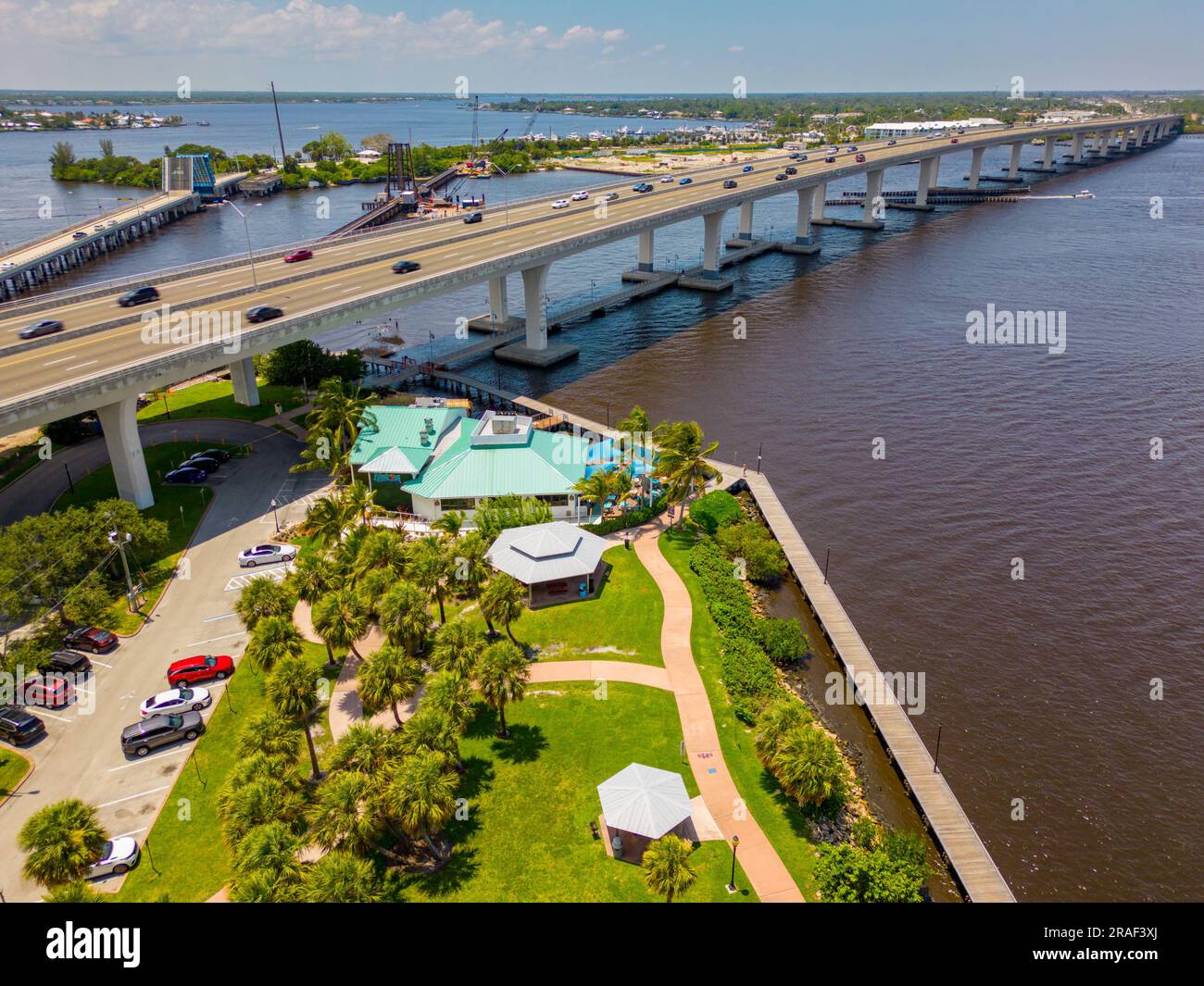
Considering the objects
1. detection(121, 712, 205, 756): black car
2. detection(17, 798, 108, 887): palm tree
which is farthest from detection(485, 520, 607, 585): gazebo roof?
detection(17, 798, 108, 887): palm tree

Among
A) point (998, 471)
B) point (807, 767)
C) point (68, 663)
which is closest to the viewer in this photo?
point (807, 767)

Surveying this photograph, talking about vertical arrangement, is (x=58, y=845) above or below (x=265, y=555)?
below

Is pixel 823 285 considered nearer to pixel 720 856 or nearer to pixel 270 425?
pixel 270 425

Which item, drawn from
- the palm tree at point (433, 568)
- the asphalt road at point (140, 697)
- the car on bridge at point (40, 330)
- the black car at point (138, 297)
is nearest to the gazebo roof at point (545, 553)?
the palm tree at point (433, 568)

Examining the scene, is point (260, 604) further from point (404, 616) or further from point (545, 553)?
point (545, 553)

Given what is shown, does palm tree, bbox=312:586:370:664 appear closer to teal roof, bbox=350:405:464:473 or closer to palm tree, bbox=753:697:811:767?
teal roof, bbox=350:405:464:473

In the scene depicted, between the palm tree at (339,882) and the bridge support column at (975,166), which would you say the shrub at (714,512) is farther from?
the bridge support column at (975,166)

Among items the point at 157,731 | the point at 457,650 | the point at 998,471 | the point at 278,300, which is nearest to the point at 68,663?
the point at 157,731
